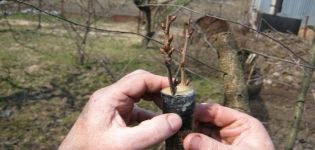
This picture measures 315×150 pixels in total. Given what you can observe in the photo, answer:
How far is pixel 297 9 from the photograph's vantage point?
397 inches

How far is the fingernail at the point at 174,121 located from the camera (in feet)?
4.38

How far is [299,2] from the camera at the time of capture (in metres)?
9.69

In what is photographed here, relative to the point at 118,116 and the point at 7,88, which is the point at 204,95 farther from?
the point at 118,116

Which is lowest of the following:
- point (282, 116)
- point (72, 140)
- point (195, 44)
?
point (282, 116)

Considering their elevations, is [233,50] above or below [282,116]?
above

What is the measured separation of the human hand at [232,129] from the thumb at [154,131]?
0.58 feet

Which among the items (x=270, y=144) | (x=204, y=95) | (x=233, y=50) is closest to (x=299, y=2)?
(x=204, y=95)

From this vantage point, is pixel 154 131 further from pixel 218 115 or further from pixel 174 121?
pixel 218 115

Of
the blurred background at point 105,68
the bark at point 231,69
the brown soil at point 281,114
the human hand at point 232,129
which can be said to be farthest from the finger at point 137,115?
the brown soil at point 281,114

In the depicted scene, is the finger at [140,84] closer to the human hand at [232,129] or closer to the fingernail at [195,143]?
the human hand at [232,129]

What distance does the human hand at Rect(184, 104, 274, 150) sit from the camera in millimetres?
1570

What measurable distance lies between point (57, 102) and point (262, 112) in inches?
119

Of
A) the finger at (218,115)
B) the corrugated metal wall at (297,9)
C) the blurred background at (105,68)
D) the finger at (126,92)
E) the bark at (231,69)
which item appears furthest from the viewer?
the corrugated metal wall at (297,9)

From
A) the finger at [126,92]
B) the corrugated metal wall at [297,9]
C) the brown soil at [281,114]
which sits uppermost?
the finger at [126,92]
